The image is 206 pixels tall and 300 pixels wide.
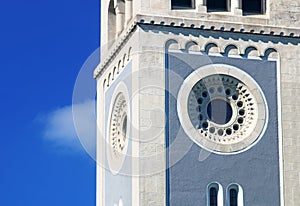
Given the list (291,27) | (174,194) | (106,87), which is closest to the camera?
(174,194)

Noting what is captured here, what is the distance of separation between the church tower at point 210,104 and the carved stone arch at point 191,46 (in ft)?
0.11

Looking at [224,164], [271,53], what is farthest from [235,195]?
[271,53]

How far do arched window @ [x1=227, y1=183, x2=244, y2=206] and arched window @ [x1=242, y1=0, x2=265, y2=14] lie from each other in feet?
20.2

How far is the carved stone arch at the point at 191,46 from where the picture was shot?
37.5 meters

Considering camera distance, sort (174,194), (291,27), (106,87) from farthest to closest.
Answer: (106,87) < (291,27) < (174,194)

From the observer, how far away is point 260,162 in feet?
122

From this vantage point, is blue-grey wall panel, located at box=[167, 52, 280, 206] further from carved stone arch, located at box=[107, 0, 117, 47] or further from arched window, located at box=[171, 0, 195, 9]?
carved stone arch, located at box=[107, 0, 117, 47]

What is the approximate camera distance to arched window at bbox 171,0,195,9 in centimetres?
3801

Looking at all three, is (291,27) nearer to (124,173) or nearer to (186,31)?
(186,31)

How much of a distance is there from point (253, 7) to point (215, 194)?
22.1 feet

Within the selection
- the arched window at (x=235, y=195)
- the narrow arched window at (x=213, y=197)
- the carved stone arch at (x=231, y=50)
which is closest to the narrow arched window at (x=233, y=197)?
the arched window at (x=235, y=195)

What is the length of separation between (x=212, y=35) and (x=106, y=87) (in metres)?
5.58

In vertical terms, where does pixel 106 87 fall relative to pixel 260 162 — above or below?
above

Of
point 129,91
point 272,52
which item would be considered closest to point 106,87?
point 129,91
